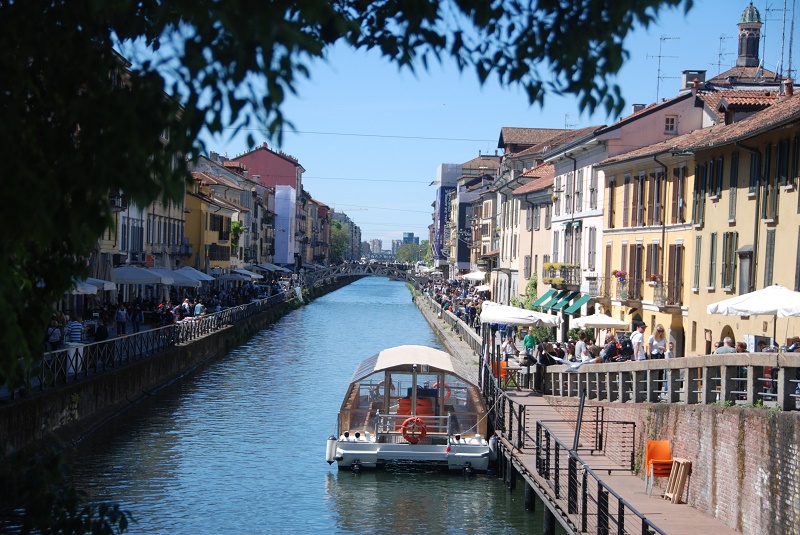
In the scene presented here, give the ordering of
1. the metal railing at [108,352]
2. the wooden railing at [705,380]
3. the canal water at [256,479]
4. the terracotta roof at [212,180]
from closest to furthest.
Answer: the wooden railing at [705,380], the canal water at [256,479], the metal railing at [108,352], the terracotta roof at [212,180]

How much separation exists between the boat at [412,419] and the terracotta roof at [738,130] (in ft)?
27.1

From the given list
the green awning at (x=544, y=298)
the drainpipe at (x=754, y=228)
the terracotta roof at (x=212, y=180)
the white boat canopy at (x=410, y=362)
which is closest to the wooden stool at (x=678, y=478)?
the white boat canopy at (x=410, y=362)

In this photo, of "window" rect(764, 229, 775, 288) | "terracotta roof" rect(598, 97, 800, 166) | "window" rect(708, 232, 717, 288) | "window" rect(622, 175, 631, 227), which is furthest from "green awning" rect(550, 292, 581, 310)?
"window" rect(764, 229, 775, 288)

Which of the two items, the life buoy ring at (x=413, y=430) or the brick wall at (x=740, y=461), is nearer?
the brick wall at (x=740, y=461)

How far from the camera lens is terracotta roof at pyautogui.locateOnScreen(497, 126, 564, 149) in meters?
82.4

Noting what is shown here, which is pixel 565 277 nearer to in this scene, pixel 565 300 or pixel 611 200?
pixel 565 300

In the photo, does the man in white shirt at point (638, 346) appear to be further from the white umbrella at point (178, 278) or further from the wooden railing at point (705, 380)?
the white umbrella at point (178, 278)

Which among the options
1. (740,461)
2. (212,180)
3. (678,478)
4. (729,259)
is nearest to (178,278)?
(729,259)

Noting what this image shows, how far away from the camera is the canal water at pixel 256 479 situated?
18984mm

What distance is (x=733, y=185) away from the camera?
28031mm

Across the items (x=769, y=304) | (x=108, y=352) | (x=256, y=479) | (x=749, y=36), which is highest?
(x=749, y=36)

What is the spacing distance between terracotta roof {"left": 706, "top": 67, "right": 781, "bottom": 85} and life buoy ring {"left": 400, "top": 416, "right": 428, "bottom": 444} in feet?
80.7

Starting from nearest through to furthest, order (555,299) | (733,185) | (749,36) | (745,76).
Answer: (733,185) → (555,299) → (745,76) → (749,36)

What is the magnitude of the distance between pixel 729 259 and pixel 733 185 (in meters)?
1.85
